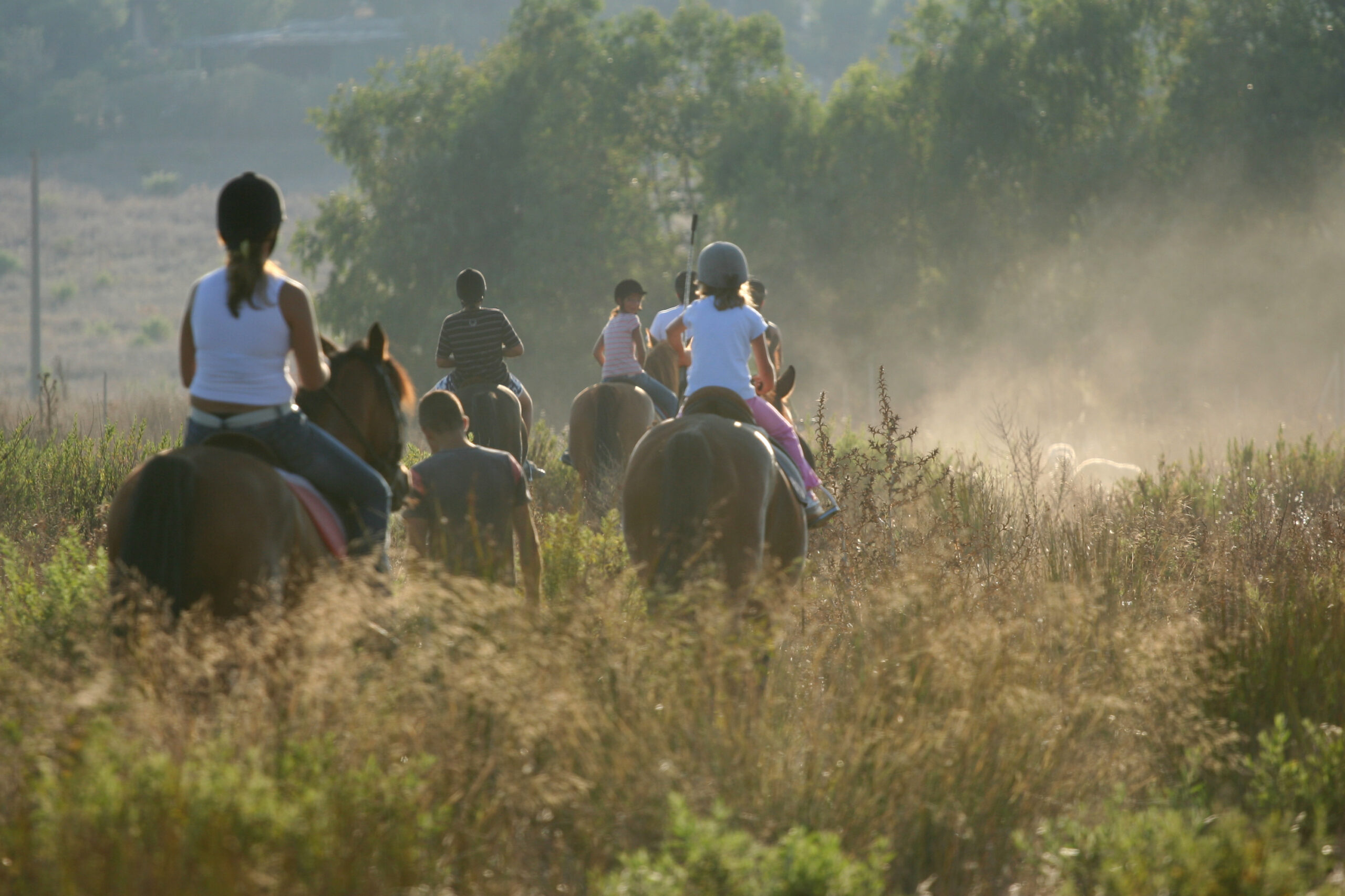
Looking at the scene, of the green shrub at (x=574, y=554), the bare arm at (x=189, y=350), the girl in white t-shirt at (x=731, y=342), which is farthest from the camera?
the green shrub at (x=574, y=554)

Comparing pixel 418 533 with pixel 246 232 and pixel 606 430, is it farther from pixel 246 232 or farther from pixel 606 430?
pixel 606 430

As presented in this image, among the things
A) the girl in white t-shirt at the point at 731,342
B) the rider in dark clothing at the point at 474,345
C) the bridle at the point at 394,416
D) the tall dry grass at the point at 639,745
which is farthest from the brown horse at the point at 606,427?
the bridle at the point at 394,416

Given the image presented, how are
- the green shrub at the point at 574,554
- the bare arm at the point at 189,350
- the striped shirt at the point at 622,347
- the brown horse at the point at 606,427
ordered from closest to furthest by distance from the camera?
the bare arm at the point at 189,350 → the green shrub at the point at 574,554 → the brown horse at the point at 606,427 → the striped shirt at the point at 622,347

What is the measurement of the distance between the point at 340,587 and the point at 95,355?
50.3 meters

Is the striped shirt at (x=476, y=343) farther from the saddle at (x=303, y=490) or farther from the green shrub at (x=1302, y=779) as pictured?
the green shrub at (x=1302, y=779)

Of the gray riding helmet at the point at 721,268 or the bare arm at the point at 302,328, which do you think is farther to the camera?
the gray riding helmet at the point at 721,268

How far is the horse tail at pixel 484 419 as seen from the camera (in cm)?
1016

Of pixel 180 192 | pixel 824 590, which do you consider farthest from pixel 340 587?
pixel 180 192

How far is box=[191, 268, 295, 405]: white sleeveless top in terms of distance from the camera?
4684 millimetres

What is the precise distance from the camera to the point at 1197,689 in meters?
5.05

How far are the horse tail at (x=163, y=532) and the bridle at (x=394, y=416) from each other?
113 cm

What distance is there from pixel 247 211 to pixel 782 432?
3.22m

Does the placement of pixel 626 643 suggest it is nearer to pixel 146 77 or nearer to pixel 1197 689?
pixel 1197 689

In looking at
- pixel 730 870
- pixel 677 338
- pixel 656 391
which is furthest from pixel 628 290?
pixel 730 870
